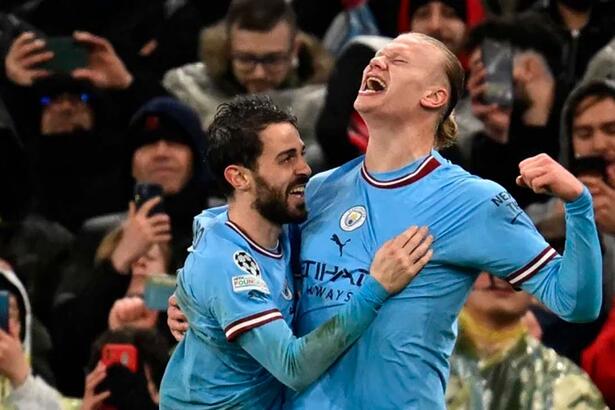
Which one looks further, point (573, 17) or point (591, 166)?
point (573, 17)

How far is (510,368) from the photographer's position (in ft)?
18.1

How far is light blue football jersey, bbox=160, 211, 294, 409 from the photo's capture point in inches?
163

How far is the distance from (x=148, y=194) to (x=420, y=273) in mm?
2379

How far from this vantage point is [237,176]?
169 inches

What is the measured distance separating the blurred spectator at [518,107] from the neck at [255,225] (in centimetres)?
255

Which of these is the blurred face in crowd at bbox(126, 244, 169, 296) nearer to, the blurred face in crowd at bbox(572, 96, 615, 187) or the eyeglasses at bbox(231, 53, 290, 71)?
the eyeglasses at bbox(231, 53, 290, 71)

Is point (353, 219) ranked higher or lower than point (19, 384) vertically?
higher

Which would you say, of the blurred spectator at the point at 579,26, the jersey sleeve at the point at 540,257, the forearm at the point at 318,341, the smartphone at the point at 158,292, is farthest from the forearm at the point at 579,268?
the blurred spectator at the point at 579,26

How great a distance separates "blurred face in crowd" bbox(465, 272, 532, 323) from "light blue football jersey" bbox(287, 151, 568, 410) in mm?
1436

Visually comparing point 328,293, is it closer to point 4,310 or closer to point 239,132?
point 239,132

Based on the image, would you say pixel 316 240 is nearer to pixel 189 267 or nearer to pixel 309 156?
pixel 189 267

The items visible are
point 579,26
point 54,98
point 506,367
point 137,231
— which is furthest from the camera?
point 54,98

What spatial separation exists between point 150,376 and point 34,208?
176cm

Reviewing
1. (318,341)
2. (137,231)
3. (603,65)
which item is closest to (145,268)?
(137,231)
